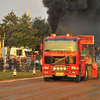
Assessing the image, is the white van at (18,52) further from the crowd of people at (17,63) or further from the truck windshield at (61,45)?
the truck windshield at (61,45)

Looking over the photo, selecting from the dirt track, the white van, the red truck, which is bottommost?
the dirt track

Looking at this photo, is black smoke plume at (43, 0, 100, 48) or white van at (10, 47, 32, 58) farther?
white van at (10, 47, 32, 58)

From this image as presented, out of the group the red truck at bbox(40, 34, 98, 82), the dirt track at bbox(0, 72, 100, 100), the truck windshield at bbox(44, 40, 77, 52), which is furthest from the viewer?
the truck windshield at bbox(44, 40, 77, 52)

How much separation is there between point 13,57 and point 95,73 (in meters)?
17.0

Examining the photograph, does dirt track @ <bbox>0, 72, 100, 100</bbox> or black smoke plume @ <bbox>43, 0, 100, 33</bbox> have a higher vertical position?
black smoke plume @ <bbox>43, 0, 100, 33</bbox>

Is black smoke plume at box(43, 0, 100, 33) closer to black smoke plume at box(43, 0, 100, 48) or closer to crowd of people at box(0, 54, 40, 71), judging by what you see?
black smoke plume at box(43, 0, 100, 48)

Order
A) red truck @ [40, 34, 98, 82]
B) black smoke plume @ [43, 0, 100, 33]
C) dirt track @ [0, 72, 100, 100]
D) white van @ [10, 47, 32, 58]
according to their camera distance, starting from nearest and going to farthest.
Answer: dirt track @ [0, 72, 100, 100] → red truck @ [40, 34, 98, 82] → black smoke plume @ [43, 0, 100, 33] → white van @ [10, 47, 32, 58]

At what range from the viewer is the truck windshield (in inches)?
760

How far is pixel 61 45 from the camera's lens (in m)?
19.4

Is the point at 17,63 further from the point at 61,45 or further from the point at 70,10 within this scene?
the point at 61,45

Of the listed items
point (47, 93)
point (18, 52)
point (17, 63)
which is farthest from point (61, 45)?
point (18, 52)

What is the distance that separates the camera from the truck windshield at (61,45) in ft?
63.3

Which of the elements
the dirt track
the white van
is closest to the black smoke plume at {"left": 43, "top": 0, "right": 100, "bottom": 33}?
the white van

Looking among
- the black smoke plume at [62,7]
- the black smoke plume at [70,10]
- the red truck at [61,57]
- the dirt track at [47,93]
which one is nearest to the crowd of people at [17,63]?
the black smoke plume at [70,10]
